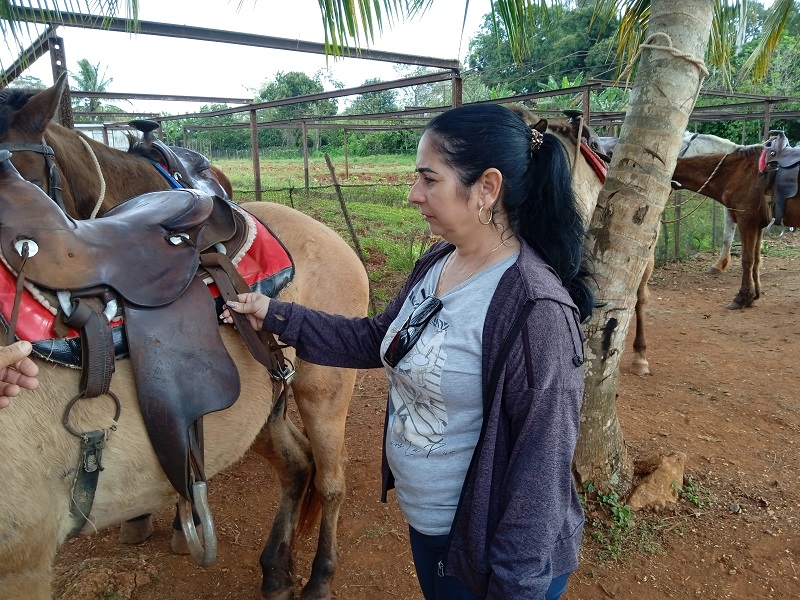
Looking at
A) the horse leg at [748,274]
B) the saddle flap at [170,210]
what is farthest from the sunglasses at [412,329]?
the horse leg at [748,274]

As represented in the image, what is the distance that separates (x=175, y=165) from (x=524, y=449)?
7.36 feet

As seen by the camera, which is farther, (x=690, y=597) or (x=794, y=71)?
(x=794, y=71)

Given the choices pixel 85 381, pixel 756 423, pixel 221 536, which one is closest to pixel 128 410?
pixel 85 381

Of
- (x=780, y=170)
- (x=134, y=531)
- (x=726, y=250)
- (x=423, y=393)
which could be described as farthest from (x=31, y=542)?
(x=726, y=250)

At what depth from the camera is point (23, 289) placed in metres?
1.36

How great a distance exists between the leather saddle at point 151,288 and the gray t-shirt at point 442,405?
60cm

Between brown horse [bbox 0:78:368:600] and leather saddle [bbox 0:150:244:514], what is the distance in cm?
8

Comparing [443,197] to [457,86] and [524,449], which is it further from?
[457,86]

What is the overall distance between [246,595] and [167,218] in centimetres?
175

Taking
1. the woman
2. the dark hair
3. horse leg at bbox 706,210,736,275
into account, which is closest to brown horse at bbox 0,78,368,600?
the woman

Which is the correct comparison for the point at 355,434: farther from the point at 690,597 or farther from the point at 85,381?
the point at 85,381

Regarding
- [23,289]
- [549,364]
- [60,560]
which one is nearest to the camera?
[549,364]

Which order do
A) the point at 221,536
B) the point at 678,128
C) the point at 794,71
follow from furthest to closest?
the point at 794,71, the point at 221,536, the point at 678,128

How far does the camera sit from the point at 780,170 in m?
6.13
